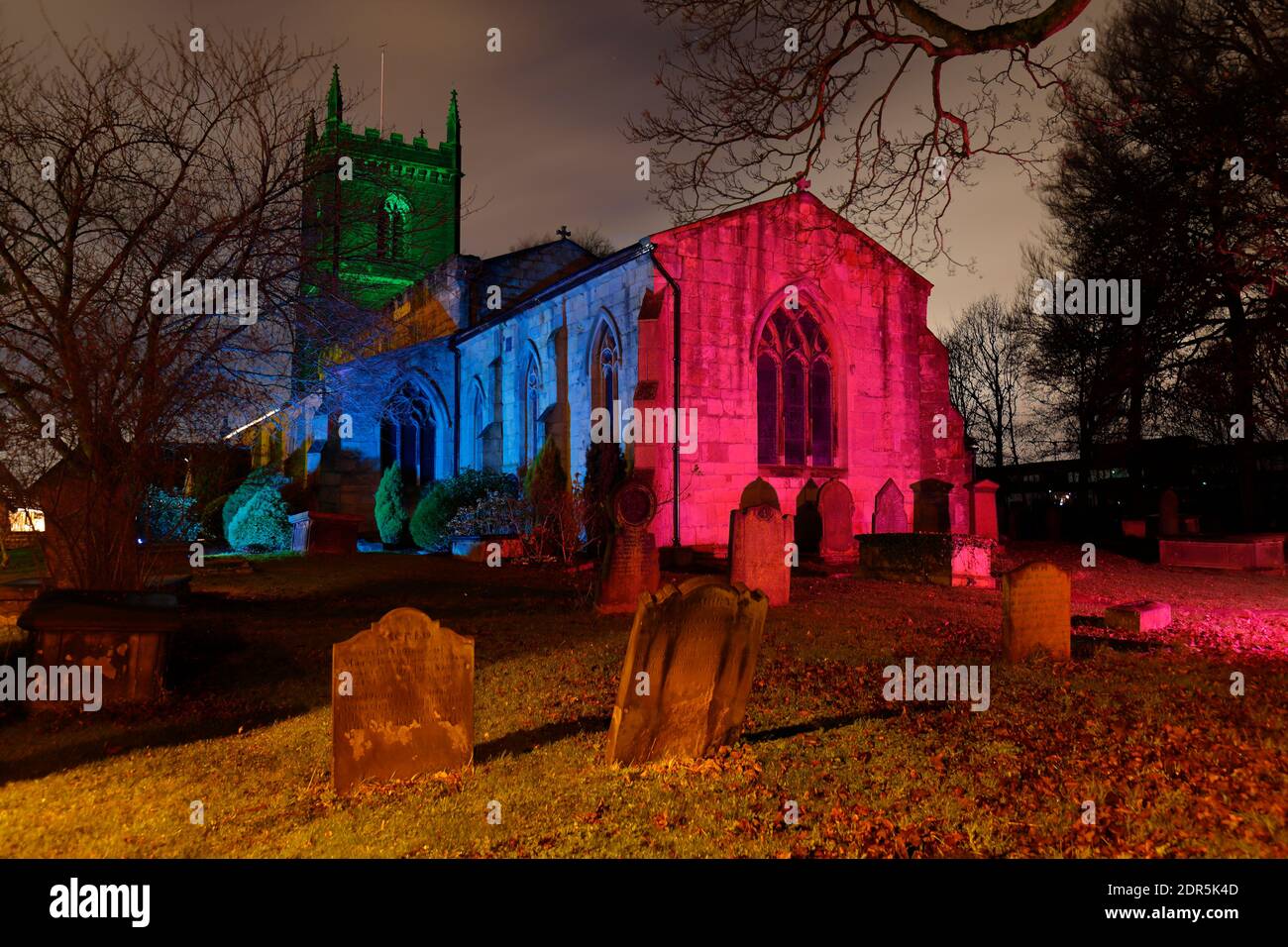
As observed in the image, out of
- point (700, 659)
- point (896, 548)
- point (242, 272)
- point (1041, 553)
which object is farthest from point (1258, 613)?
point (242, 272)

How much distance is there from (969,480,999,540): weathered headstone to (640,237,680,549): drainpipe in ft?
21.2

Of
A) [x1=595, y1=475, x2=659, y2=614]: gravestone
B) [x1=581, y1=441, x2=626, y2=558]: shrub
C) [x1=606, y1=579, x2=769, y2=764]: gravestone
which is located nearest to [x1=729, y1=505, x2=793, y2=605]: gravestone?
[x1=595, y1=475, x2=659, y2=614]: gravestone

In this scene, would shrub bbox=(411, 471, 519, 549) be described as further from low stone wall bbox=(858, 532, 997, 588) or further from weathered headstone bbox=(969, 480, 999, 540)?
weathered headstone bbox=(969, 480, 999, 540)

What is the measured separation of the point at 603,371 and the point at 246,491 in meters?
12.0

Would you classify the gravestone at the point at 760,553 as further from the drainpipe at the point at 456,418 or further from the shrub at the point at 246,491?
the drainpipe at the point at 456,418

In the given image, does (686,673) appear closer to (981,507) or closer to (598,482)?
(598,482)

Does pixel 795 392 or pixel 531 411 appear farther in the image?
pixel 531 411

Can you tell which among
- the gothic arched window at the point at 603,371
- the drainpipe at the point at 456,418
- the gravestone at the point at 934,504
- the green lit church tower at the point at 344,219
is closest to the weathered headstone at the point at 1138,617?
the gravestone at the point at 934,504

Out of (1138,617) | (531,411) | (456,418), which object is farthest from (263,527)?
(1138,617)

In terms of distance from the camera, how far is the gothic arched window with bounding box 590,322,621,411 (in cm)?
1998

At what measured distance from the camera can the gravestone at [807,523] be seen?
714 inches

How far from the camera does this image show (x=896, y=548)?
47.2 ft

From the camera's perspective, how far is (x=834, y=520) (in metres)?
16.9
